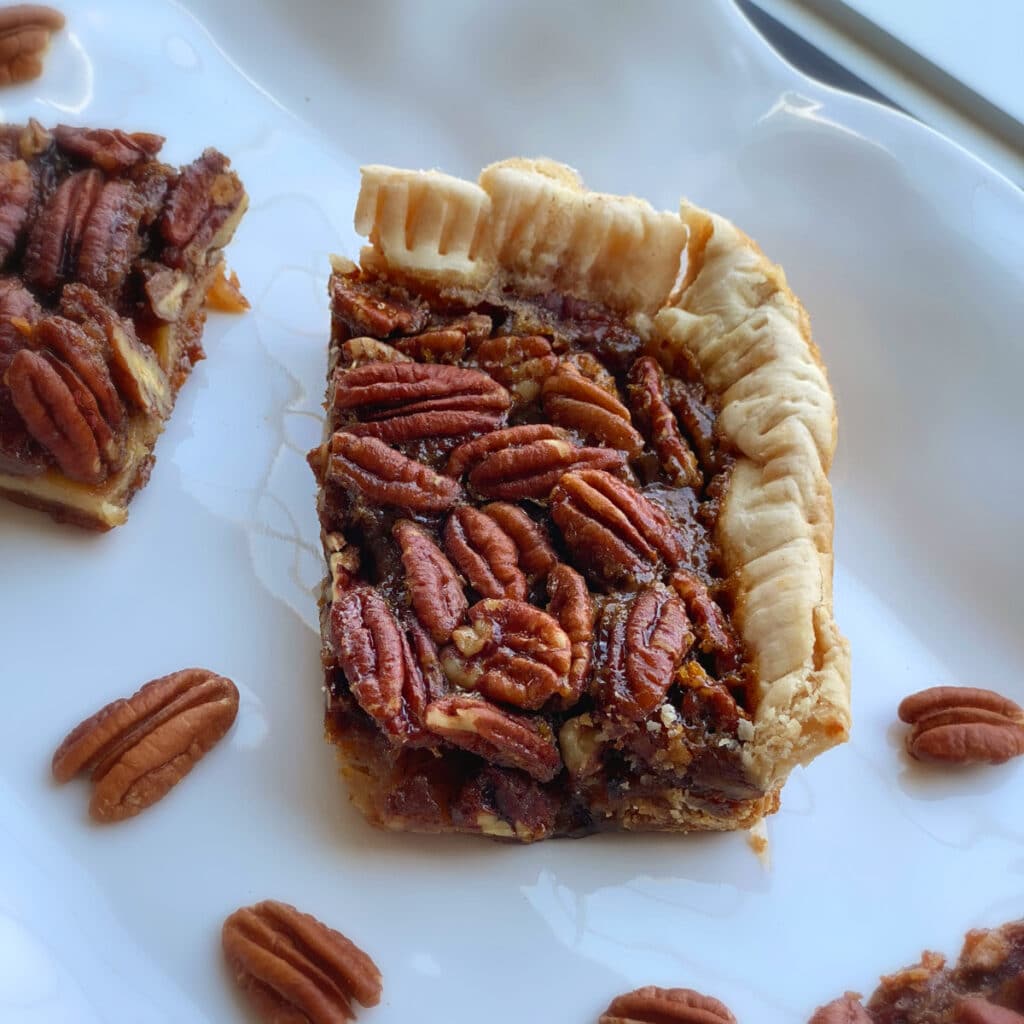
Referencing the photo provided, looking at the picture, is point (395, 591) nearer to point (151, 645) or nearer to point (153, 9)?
point (151, 645)

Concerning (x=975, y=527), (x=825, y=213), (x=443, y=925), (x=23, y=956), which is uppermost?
(x=825, y=213)

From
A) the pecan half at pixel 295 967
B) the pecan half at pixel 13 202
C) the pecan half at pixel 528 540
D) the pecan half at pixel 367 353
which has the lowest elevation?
the pecan half at pixel 295 967

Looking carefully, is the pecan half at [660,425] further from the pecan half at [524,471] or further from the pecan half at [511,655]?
the pecan half at [511,655]

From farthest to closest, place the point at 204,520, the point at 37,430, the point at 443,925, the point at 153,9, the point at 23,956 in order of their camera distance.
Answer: the point at 153,9, the point at 204,520, the point at 37,430, the point at 443,925, the point at 23,956

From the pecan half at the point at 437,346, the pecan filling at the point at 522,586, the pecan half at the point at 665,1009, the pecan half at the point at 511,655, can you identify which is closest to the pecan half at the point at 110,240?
the pecan filling at the point at 522,586

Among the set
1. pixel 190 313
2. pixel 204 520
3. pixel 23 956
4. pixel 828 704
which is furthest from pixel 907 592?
pixel 23 956

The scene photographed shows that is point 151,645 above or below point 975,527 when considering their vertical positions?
below

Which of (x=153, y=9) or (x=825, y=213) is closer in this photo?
(x=825, y=213)
